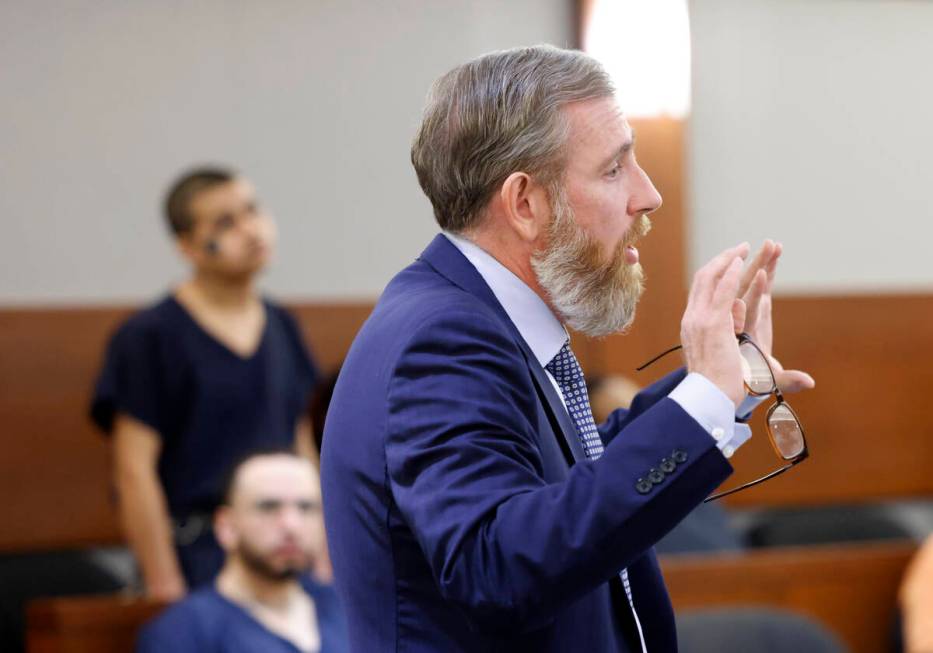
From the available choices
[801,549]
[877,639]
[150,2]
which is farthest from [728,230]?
[150,2]

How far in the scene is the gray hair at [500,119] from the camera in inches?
51.4

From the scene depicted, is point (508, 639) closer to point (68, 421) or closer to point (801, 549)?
point (801, 549)

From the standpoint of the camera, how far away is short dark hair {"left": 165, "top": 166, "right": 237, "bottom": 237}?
3.43 m

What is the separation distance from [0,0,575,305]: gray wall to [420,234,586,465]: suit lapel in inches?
122

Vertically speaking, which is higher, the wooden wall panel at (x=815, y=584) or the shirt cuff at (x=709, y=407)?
the shirt cuff at (x=709, y=407)

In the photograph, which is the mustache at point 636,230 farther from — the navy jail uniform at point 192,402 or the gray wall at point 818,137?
the gray wall at point 818,137

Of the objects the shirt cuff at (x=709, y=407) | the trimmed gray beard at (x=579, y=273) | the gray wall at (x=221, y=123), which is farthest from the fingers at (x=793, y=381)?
the gray wall at (x=221, y=123)

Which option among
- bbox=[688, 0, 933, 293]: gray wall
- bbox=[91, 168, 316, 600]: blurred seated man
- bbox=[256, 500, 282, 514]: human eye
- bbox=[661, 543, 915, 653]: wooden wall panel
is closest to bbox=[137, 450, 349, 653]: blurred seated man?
bbox=[256, 500, 282, 514]: human eye

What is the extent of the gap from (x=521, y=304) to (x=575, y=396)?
12 cm

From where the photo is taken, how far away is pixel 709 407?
1.15 m

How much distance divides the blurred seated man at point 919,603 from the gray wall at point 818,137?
1511mm

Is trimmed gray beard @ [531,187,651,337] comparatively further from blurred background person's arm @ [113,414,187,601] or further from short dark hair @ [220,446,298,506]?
blurred background person's arm @ [113,414,187,601]

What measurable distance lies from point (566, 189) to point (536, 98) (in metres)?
0.09

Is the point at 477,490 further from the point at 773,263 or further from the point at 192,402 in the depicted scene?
the point at 192,402
